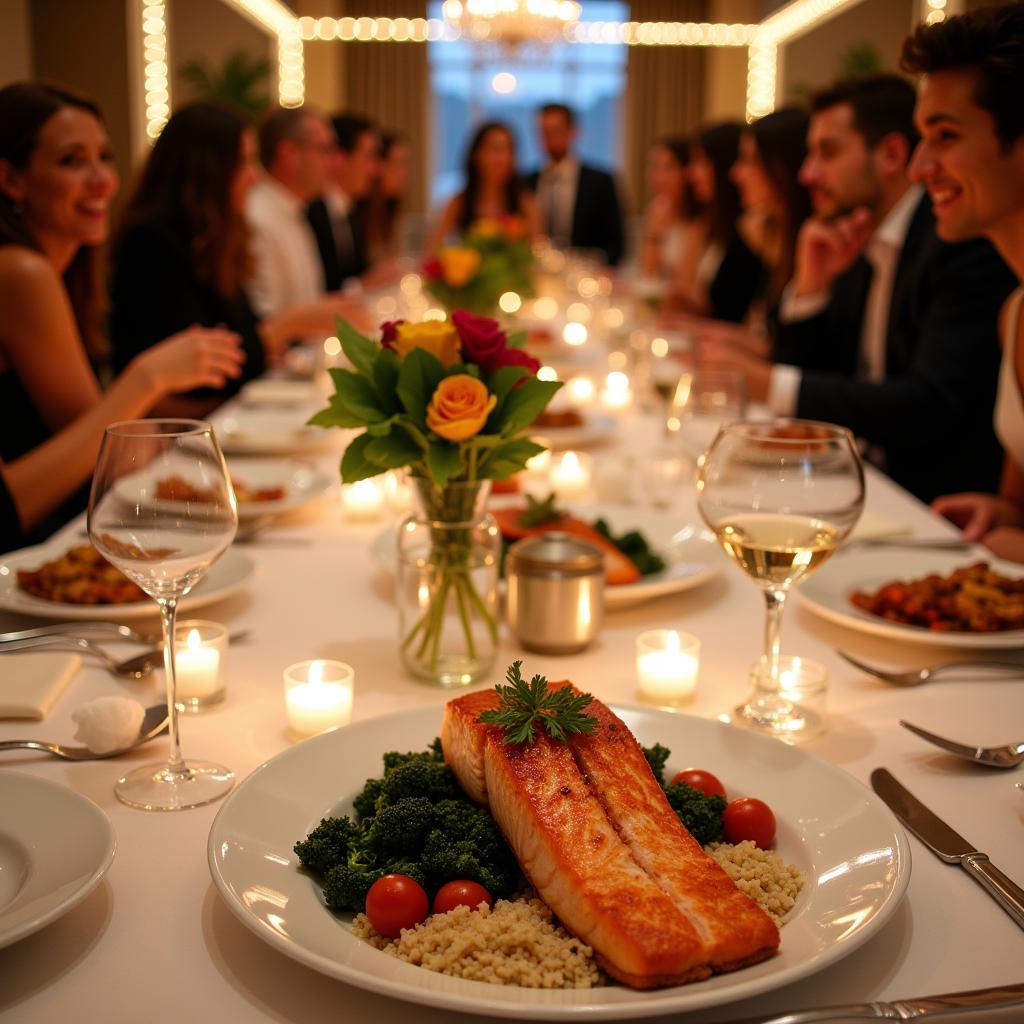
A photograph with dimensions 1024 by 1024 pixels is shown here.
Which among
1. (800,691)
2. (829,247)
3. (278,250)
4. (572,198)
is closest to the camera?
(800,691)

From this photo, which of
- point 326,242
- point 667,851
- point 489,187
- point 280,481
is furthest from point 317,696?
point 489,187

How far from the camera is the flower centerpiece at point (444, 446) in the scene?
118 cm

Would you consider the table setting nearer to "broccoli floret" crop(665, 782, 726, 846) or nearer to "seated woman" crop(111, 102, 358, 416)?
"broccoli floret" crop(665, 782, 726, 846)

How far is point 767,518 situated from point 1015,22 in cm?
125

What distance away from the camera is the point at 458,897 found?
2.58 feet

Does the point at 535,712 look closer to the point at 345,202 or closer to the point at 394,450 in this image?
the point at 394,450

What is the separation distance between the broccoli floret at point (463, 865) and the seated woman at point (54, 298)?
161cm

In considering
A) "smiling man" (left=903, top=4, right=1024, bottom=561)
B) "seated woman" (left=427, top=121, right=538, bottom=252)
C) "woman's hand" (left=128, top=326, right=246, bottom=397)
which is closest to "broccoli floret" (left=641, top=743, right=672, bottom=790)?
"smiling man" (left=903, top=4, right=1024, bottom=561)

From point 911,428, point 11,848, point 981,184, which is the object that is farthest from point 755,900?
point 911,428

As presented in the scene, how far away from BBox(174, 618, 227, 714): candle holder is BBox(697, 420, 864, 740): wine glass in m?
0.52

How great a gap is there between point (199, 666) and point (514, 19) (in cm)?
1040

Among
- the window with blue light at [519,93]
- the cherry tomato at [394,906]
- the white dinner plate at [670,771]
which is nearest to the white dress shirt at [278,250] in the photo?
the white dinner plate at [670,771]

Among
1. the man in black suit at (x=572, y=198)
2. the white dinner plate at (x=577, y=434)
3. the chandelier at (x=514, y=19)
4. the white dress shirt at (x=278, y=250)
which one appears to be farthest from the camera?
the chandelier at (x=514, y=19)

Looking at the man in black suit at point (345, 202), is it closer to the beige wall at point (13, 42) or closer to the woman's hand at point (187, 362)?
the beige wall at point (13, 42)
